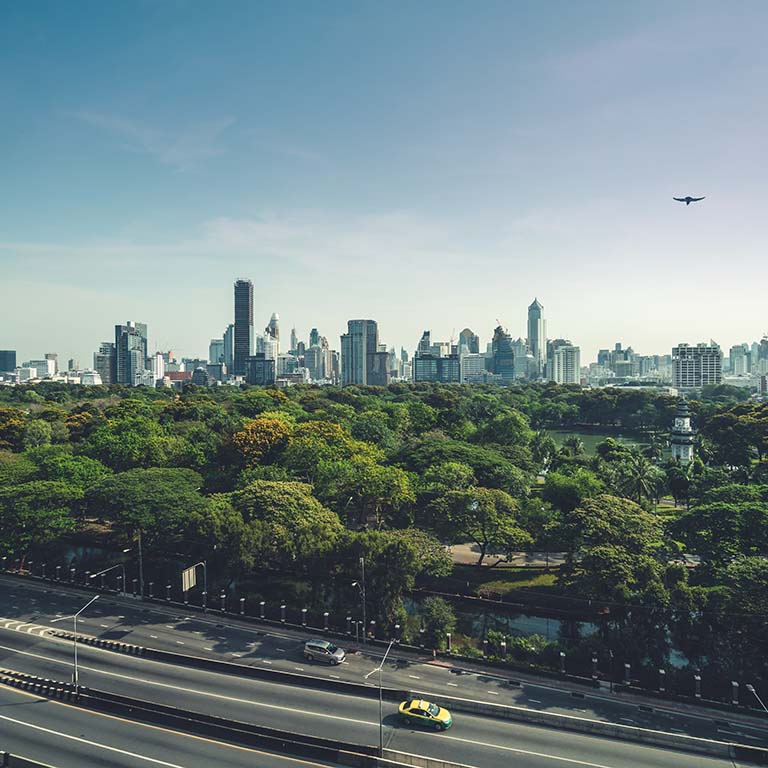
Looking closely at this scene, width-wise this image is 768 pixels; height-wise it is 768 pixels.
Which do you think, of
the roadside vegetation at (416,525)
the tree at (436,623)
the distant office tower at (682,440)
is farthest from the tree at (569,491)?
the distant office tower at (682,440)

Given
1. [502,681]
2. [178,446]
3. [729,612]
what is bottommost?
[502,681]

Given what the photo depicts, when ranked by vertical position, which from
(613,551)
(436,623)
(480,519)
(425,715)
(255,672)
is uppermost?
(480,519)

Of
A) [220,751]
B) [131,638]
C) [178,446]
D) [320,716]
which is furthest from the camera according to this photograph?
[178,446]

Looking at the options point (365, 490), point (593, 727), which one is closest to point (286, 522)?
point (365, 490)

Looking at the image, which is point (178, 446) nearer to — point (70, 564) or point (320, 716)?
point (70, 564)

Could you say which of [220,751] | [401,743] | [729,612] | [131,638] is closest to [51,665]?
[131,638]

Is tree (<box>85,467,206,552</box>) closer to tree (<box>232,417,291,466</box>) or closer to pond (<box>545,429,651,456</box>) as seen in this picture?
tree (<box>232,417,291,466</box>)

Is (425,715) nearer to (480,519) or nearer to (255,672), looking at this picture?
(255,672)
